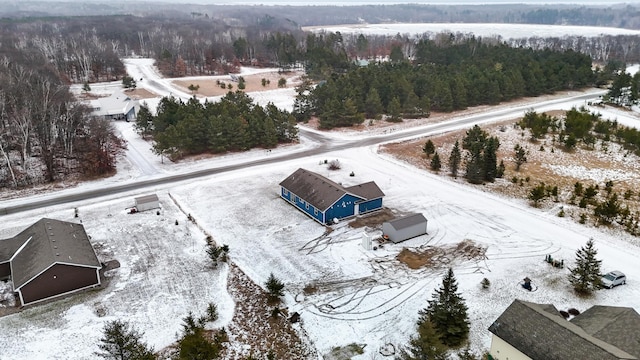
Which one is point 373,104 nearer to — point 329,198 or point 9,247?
point 329,198

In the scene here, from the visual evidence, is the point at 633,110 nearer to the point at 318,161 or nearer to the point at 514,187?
the point at 514,187

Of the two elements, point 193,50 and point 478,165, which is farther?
point 193,50

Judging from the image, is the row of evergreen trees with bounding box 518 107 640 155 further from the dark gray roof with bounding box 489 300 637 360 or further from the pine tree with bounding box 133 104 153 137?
the pine tree with bounding box 133 104 153 137

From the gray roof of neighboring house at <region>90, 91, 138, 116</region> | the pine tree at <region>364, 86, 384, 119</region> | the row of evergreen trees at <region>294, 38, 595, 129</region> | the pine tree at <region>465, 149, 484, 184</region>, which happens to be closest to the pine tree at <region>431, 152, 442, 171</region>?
the pine tree at <region>465, 149, 484, 184</region>

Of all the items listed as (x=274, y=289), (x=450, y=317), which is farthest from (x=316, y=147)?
(x=450, y=317)

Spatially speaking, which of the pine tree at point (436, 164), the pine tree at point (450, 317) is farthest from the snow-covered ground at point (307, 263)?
the pine tree at point (436, 164)

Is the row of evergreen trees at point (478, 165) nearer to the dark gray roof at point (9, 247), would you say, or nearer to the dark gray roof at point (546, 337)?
the dark gray roof at point (546, 337)
